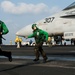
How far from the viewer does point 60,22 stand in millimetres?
23641

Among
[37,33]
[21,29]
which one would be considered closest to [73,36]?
[21,29]

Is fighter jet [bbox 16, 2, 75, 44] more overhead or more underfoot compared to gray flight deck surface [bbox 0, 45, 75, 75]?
more overhead

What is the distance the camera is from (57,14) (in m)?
24.4

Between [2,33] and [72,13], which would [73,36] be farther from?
[2,33]

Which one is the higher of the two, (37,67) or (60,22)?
(60,22)

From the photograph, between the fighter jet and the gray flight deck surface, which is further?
the fighter jet

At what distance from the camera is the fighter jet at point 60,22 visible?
2270 cm

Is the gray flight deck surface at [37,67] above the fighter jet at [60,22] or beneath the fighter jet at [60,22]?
beneath

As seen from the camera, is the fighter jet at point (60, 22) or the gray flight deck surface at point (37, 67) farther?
the fighter jet at point (60, 22)

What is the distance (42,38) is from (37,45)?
0.35 metres

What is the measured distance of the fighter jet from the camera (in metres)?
22.7

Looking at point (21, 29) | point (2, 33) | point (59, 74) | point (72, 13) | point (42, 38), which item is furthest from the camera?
point (21, 29)

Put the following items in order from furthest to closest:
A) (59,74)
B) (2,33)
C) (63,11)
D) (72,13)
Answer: (63,11)
(72,13)
(2,33)
(59,74)

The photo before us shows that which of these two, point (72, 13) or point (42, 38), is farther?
point (72, 13)
